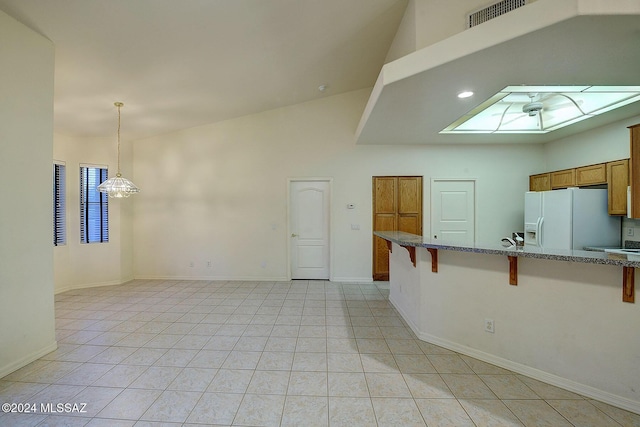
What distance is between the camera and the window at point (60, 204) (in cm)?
444

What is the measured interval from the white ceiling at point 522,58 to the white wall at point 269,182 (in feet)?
6.09

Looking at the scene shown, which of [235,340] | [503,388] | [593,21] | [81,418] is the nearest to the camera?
[593,21]

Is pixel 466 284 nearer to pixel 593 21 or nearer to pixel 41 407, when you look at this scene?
pixel 593 21

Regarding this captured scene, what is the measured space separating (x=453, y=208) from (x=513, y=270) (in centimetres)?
300

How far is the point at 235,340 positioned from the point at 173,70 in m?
3.24

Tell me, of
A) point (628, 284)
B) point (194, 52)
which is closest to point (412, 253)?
point (628, 284)

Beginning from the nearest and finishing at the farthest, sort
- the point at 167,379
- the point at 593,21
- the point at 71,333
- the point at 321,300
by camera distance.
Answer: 1. the point at 593,21
2. the point at 167,379
3. the point at 71,333
4. the point at 321,300

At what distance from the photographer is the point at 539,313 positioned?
2.04 meters

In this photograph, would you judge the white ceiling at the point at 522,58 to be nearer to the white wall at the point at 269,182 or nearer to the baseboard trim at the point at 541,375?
the white wall at the point at 269,182

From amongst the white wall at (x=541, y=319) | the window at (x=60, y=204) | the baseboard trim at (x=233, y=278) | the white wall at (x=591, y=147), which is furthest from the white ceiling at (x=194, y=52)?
the white wall at (x=591, y=147)

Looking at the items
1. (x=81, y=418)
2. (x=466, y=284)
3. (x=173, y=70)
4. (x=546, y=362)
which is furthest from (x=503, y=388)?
(x=173, y=70)

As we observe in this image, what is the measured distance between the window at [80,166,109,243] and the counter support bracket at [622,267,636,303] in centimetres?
679

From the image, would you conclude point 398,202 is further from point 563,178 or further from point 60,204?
point 60,204

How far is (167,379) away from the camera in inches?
82.1
